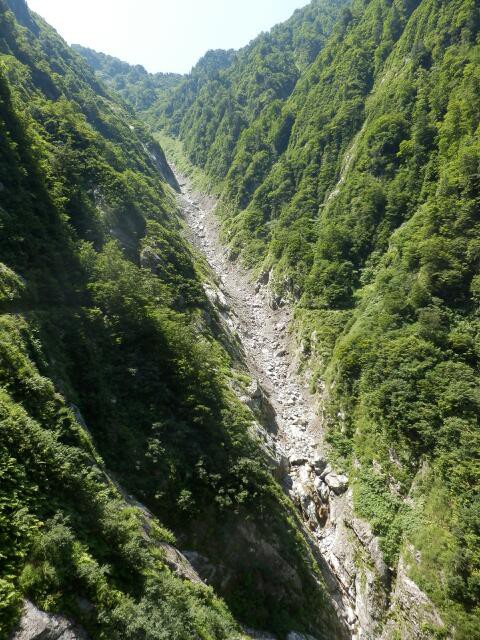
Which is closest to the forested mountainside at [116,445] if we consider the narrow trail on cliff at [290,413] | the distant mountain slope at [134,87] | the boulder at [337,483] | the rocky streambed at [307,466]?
the rocky streambed at [307,466]

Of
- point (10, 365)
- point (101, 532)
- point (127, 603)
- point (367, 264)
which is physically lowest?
point (367, 264)

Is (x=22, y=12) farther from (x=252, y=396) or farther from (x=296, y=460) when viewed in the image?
(x=296, y=460)

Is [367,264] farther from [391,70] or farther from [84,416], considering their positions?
[391,70]

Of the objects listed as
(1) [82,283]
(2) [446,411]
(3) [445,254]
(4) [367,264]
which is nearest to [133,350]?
(1) [82,283]

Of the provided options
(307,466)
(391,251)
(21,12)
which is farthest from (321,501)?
(21,12)

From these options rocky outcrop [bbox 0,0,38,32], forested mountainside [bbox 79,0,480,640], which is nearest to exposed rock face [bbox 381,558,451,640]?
forested mountainside [bbox 79,0,480,640]

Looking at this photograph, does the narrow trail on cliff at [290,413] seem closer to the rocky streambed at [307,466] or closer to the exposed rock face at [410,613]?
the rocky streambed at [307,466]
